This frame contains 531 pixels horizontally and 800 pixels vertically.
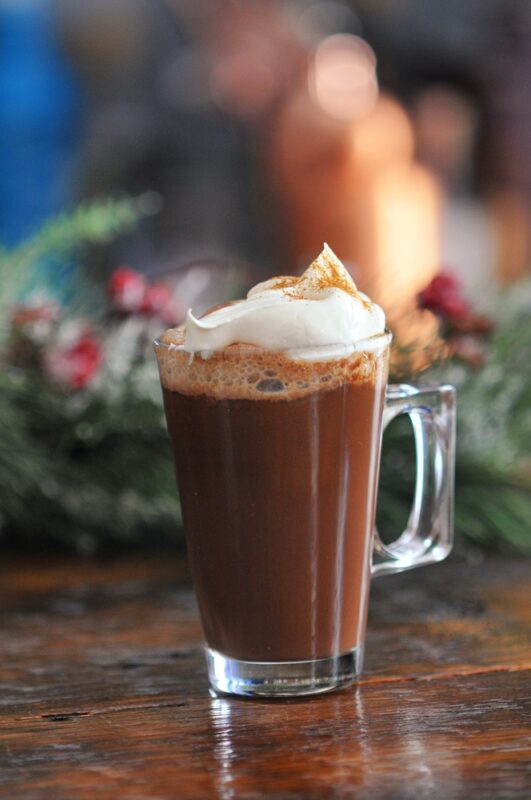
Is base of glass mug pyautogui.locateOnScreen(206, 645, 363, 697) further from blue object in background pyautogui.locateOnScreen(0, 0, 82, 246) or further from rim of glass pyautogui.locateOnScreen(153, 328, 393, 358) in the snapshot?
blue object in background pyautogui.locateOnScreen(0, 0, 82, 246)

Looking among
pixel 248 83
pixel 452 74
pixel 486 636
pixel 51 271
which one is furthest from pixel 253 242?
pixel 486 636

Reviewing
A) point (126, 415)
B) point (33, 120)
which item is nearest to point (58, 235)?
point (126, 415)

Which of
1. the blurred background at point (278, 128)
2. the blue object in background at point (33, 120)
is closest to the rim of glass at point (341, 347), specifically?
the blurred background at point (278, 128)

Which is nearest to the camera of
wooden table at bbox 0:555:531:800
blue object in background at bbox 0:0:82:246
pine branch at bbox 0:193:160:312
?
wooden table at bbox 0:555:531:800

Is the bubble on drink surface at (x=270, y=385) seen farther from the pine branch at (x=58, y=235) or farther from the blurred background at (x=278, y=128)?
the blurred background at (x=278, y=128)

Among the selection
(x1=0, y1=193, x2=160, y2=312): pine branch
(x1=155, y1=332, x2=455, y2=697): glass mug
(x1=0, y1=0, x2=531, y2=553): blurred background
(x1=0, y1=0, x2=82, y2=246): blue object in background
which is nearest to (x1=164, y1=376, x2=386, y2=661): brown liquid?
(x1=155, y1=332, x2=455, y2=697): glass mug

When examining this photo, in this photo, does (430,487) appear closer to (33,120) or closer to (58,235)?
(58,235)

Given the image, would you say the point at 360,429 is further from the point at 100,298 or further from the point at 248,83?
the point at 248,83
